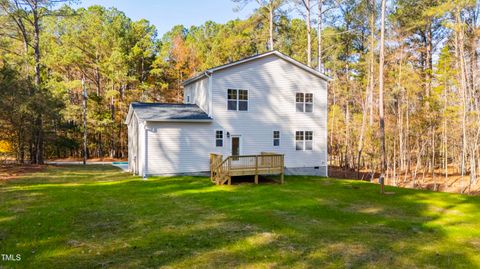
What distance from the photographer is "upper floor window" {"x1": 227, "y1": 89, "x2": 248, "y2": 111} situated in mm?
17047

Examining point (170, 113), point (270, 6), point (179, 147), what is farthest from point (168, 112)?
point (270, 6)

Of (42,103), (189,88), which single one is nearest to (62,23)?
(42,103)

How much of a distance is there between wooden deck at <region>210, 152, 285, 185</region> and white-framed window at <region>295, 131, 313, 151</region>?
3515 mm

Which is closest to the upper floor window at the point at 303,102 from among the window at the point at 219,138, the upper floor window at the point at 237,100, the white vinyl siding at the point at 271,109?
the white vinyl siding at the point at 271,109

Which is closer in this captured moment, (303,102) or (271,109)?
(271,109)

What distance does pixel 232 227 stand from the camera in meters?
7.78

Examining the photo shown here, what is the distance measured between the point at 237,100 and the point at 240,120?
3.55 feet

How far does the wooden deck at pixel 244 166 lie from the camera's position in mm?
14195

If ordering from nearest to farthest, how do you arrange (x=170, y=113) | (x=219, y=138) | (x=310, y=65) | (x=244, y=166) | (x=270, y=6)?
(x=244, y=166), (x=170, y=113), (x=219, y=138), (x=310, y=65), (x=270, y=6)

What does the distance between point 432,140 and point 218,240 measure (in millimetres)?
20120

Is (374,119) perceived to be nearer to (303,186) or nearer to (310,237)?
(303,186)

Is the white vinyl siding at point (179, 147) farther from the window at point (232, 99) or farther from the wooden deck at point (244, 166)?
the window at point (232, 99)

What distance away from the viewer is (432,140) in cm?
2164

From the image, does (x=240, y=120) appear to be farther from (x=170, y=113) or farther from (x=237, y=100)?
(x=170, y=113)
